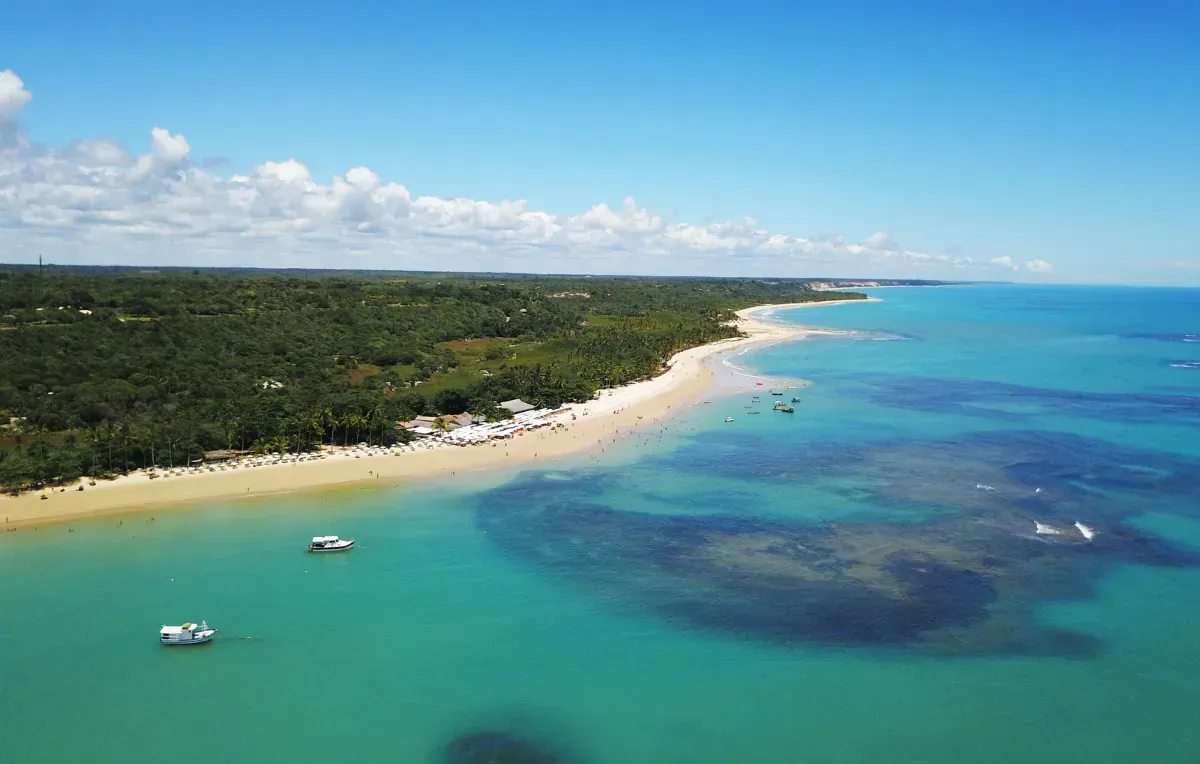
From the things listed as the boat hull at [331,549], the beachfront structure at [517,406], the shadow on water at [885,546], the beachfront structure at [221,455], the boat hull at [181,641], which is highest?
the beachfront structure at [517,406]

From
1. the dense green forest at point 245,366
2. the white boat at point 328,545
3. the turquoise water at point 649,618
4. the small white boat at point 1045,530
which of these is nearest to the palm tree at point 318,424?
the dense green forest at point 245,366

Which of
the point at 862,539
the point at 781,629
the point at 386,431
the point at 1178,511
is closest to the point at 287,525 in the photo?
the point at 386,431

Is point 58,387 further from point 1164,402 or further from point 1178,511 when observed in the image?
point 1164,402

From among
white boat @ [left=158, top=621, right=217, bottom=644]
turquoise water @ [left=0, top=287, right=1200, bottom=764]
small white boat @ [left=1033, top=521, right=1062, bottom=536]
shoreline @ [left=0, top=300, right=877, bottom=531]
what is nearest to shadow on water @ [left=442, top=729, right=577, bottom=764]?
turquoise water @ [left=0, top=287, right=1200, bottom=764]

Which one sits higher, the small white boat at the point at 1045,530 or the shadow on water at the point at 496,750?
the small white boat at the point at 1045,530

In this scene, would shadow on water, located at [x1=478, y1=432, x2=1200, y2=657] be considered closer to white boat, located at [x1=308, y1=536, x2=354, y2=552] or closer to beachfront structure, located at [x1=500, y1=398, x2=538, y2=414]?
white boat, located at [x1=308, y1=536, x2=354, y2=552]

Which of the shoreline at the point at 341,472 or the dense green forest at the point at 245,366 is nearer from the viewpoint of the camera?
the shoreline at the point at 341,472

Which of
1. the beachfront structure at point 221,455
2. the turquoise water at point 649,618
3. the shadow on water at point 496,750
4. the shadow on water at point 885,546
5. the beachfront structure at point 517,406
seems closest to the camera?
the shadow on water at point 496,750

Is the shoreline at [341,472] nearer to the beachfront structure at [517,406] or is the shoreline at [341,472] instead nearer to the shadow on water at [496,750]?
the beachfront structure at [517,406]
